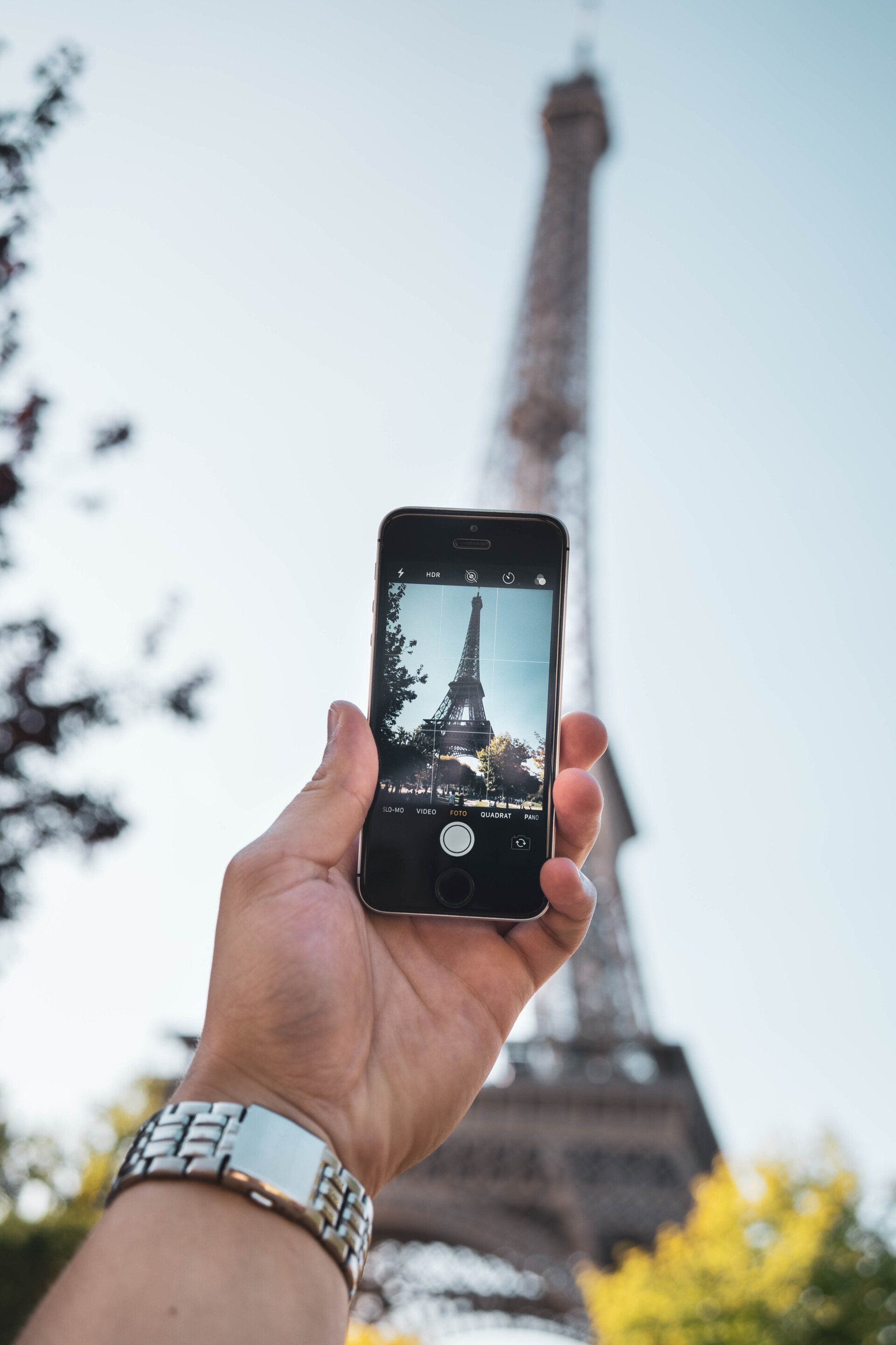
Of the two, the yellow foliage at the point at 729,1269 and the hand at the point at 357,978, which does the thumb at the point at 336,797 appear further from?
the yellow foliage at the point at 729,1269

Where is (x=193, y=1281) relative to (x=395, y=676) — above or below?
below

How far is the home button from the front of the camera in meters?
2.68

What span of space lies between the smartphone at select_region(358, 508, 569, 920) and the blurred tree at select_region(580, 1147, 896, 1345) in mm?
17821

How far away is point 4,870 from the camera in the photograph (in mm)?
4102

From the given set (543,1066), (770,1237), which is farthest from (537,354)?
(770,1237)

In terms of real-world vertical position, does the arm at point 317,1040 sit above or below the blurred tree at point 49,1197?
above

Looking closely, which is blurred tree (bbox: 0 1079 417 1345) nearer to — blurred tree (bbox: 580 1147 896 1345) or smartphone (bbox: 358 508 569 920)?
blurred tree (bbox: 580 1147 896 1345)

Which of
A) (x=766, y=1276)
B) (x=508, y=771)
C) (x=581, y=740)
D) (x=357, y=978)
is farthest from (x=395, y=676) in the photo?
(x=766, y=1276)

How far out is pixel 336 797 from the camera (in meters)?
2.54

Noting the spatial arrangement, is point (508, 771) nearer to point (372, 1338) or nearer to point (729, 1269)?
point (729, 1269)

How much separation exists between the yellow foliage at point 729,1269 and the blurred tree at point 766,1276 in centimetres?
2

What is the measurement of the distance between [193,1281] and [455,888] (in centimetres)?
131

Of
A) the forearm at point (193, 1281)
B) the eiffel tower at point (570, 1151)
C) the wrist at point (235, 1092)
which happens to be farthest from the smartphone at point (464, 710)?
the eiffel tower at point (570, 1151)

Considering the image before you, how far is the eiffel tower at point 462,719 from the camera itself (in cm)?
285
